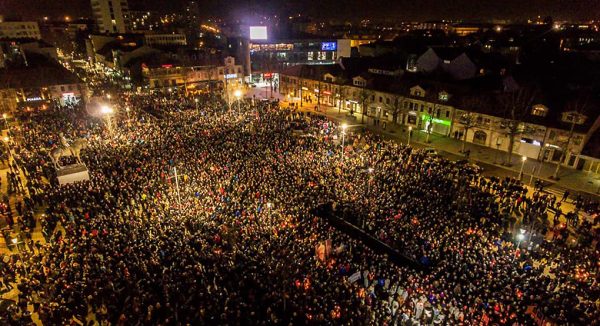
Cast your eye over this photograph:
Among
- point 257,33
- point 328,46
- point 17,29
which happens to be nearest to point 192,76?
point 257,33

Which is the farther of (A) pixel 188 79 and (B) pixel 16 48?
(B) pixel 16 48

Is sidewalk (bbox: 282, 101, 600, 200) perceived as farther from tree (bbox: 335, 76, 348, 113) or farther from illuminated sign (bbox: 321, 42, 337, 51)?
illuminated sign (bbox: 321, 42, 337, 51)

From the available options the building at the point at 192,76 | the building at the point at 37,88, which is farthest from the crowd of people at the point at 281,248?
the building at the point at 192,76

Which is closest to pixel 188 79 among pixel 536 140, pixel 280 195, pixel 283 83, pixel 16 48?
pixel 283 83

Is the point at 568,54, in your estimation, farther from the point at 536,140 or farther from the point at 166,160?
the point at 166,160

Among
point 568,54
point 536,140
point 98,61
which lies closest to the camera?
point 536,140

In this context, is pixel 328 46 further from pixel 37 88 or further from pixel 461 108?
pixel 37 88

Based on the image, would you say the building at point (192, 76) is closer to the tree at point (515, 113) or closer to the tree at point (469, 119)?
the tree at point (469, 119)
